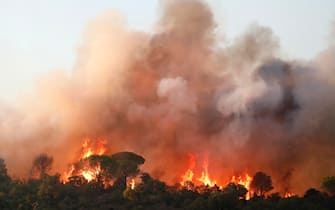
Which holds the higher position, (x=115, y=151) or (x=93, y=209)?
(x=115, y=151)


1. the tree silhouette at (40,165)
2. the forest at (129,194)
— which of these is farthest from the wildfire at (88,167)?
the tree silhouette at (40,165)

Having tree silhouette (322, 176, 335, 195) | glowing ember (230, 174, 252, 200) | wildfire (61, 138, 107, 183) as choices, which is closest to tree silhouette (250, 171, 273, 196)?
glowing ember (230, 174, 252, 200)

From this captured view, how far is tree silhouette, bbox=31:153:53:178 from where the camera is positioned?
90331 mm

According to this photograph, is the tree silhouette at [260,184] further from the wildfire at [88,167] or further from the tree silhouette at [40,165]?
the tree silhouette at [40,165]

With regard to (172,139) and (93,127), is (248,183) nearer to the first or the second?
(172,139)

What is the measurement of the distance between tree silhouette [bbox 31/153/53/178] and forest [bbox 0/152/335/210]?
367 inches

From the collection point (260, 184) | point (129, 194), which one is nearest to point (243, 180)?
point (260, 184)

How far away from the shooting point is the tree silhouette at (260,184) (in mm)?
76062

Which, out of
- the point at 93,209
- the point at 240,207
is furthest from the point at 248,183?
the point at 93,209

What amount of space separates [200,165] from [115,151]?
56.2 feet

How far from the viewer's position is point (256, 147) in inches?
3597

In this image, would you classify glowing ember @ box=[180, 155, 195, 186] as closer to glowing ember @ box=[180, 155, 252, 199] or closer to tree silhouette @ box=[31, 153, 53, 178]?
glowing ember @ box=[180, 155, 252, 199]

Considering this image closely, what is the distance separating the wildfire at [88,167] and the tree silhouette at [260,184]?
24.3m

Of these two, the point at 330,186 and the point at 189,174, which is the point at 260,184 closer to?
the point at 330,186
